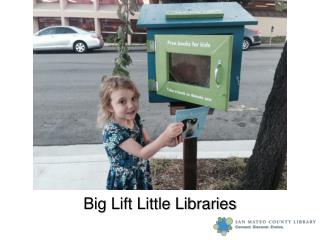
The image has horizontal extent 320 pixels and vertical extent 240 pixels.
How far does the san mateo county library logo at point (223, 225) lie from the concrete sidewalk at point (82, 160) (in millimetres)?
1018

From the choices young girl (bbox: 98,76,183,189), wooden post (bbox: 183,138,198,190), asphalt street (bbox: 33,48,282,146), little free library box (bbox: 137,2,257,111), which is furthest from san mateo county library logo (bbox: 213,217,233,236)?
asphalt street (bbox: 33,48,282,146)

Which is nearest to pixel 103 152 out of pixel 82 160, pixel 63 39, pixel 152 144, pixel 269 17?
pixel 82 160

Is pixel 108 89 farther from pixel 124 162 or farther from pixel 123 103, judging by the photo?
pixel 124 162

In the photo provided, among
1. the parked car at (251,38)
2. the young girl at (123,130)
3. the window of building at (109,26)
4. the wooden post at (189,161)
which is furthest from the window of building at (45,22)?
the parked car at (251,38)

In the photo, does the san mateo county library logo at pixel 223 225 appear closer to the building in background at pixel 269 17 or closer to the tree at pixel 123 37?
the tree at pixel 123 37

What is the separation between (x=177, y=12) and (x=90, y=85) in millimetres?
3903

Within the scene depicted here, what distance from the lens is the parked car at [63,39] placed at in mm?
2684

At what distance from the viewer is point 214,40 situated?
172cm

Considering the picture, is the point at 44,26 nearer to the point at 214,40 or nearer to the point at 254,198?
the point at 214,40

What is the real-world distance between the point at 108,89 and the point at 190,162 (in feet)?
2.28
